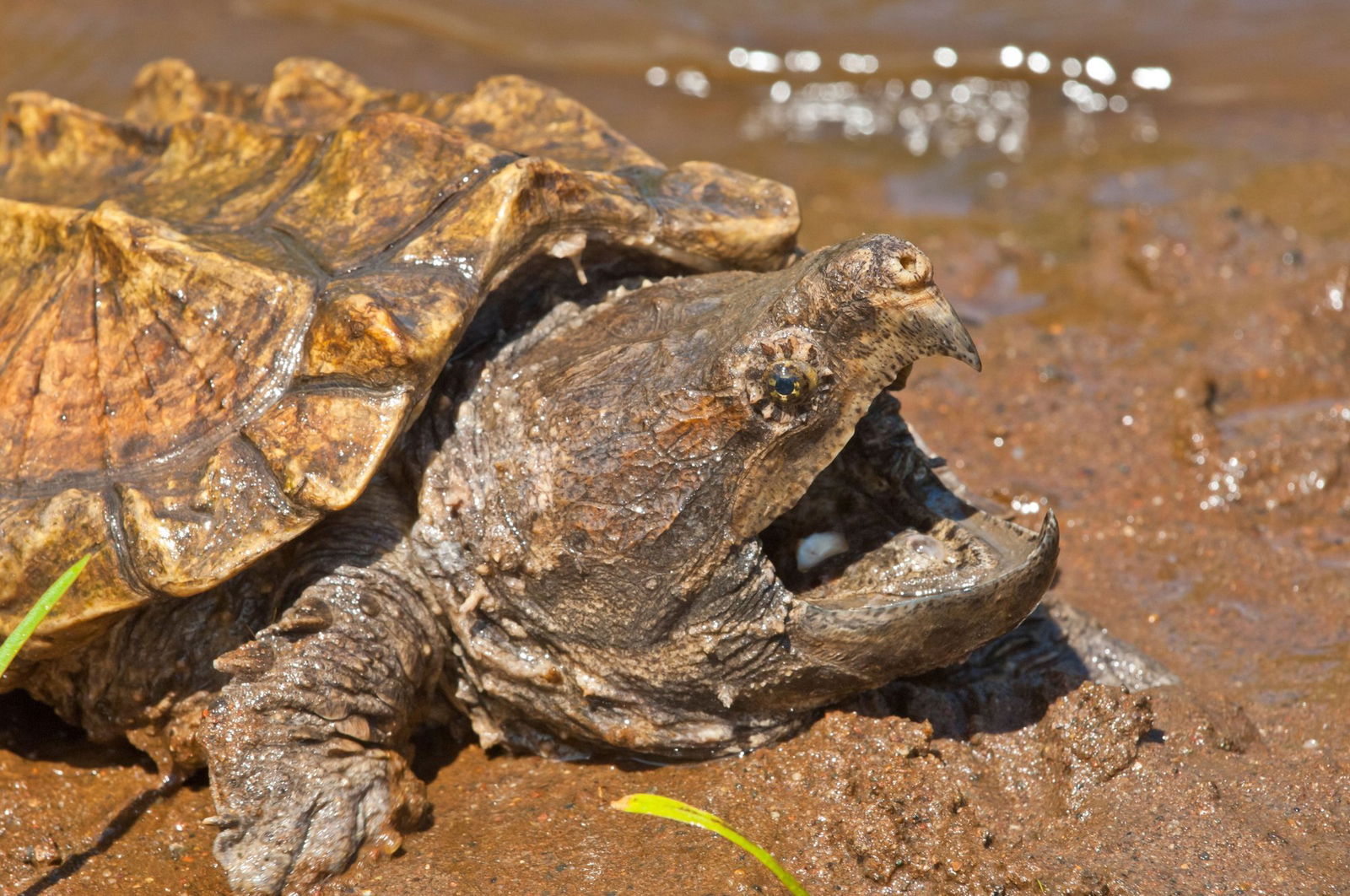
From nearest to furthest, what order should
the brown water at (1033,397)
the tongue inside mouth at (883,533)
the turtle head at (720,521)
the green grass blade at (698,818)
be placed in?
1. the green grass blade at (698,818)
2. the turtle head at (720,521)
3. the tongue inside mouth at (883,533)
4. the brown water at (1033,397)

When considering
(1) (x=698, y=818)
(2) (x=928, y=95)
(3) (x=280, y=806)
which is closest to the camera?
(1) (x=698, y=818)

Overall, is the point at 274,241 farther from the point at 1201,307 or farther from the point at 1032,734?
the point at 1201,307

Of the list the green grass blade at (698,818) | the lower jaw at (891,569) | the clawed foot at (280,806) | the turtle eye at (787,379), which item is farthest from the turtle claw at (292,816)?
the turtle eye at (787,379)

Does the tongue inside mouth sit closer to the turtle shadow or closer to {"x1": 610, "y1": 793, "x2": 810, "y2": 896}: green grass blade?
{"x1": 610, "y1": 793, "x2": 810, "y2": 896}: green grass blade

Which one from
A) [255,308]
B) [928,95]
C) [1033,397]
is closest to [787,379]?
[255,308]

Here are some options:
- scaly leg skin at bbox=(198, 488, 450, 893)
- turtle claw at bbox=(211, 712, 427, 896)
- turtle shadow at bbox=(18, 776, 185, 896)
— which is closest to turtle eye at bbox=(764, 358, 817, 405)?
scaly leg skin at bbox=(198, 488, 450, 893)

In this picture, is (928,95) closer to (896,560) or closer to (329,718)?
(896,560)

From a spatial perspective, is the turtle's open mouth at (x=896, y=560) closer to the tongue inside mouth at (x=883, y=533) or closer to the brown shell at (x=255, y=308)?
the tongue inside mouth at (x=883, y=533)
